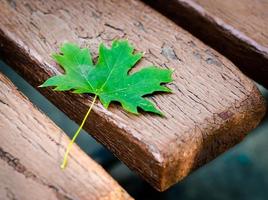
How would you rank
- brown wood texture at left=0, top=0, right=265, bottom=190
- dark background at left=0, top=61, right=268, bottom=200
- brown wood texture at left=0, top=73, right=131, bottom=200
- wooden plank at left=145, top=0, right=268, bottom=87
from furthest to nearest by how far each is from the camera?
dark background at left=0, top=61, right=268, bottom=200
wooden plank at left=145, top=0, right=268, bottom=87
brown wood texture at left=0, top=0, right=265, bottom=190
brown wood texture at left=0, top=73, right=131, bottom=200

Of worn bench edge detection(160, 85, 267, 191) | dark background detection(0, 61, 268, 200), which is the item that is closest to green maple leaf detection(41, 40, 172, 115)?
worn bench edge detection(160, 85, 267, 191)

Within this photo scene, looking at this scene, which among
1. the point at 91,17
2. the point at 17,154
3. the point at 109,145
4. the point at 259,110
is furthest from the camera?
the point at 91,17

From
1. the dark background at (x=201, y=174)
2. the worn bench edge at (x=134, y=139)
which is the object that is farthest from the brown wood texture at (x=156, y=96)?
the dark background at (x=201, y=174)

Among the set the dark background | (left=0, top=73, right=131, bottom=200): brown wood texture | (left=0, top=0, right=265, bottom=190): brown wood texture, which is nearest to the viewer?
(left=0, top=73, right=131, bottom=200): brown wood texture

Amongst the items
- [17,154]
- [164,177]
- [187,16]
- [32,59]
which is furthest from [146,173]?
[187,16]

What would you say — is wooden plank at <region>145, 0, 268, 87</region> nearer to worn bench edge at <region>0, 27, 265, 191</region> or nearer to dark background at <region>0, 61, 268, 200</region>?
worn bench edge at <region>0, 27, 265, 191</region>

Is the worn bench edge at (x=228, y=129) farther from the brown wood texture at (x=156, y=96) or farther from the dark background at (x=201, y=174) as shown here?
the dark background at (x=201, y=174)

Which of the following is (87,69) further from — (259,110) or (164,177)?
(259,110)
